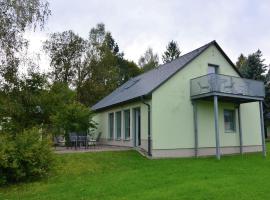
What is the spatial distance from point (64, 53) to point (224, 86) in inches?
932

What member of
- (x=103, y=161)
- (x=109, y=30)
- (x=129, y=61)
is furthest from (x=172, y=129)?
(x=129, y=61)

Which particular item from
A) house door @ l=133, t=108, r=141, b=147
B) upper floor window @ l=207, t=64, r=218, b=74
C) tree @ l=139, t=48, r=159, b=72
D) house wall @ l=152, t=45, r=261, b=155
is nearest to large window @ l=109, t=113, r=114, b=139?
house door @ l=133, t=108, r=141, b=147

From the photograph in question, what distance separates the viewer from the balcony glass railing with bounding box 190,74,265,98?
15281 mm

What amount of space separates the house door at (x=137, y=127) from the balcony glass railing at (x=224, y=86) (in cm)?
326

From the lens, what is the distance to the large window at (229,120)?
18156 millimetres

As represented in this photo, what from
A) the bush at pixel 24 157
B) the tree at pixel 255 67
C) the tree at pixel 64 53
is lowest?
the bush at pixel 24 157

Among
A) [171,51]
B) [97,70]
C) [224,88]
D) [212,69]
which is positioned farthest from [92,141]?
[171,51]

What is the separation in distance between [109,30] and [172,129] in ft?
96.4

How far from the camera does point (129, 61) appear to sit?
48438 mm

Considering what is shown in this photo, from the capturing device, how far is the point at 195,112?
16422 mm

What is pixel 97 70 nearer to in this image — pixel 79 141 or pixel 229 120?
pixel 79 141

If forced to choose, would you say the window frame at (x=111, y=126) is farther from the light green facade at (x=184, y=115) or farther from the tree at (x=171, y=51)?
the tree at (x=171, y=51)

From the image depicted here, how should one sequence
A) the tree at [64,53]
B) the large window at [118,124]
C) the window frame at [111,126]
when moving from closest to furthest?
the large window at [118,124]
the window frame at [111,126]
the tree at [64,53]

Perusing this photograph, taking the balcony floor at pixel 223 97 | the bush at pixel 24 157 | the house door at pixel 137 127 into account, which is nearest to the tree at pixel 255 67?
the balcony floor at pixel 223 97
